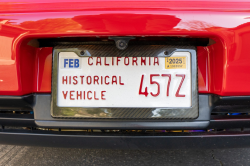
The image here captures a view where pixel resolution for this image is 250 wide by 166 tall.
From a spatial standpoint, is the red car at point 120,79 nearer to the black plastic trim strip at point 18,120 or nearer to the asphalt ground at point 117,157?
the black plastic trim strip at point 18,120

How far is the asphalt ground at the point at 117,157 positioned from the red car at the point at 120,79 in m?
0.48

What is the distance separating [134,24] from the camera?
0.92 metres

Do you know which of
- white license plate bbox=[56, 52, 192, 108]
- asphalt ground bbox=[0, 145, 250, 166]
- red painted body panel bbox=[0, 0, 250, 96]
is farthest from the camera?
asphalt ground bbox=[0, 145, 250, 166]

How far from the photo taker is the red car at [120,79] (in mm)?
944

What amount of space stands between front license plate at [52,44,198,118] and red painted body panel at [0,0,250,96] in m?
0.14

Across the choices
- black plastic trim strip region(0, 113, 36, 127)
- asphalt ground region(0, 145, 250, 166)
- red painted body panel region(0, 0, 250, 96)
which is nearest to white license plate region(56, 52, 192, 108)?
red painted body panel region(0, 0, 250, 96)

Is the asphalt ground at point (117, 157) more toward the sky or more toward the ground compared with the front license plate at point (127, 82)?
more toward the ground

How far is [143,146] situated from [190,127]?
25 cm

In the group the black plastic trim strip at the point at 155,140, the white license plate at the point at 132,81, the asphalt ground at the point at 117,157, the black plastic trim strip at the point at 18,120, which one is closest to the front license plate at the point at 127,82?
the white license plate at the point at 132,81

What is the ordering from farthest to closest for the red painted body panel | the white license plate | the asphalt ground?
the asphalt ground, the white license plate, the red painted body panel

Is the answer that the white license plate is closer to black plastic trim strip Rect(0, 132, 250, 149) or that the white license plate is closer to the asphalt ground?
black plastic trim strip Rect(0, 132, 250, 149)

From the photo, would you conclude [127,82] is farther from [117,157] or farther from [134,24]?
[117,157]

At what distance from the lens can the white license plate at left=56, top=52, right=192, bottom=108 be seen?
40.4 inches

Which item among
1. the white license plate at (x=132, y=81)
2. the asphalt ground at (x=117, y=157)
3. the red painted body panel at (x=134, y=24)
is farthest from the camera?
the asphalt ground at (x=117, y=157)
